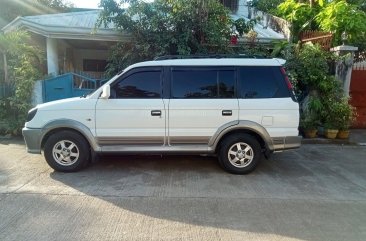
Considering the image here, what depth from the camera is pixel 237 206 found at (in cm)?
460

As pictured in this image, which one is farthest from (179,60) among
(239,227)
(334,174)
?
(334,174)

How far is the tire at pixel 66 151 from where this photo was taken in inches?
228

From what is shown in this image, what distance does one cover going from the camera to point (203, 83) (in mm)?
5898

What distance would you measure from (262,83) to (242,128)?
2.85ft

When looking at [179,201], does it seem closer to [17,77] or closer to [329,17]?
[17,77]

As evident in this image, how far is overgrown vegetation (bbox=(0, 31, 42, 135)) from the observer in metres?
8.83

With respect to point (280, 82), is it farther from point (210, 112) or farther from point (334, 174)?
point (334, 174)

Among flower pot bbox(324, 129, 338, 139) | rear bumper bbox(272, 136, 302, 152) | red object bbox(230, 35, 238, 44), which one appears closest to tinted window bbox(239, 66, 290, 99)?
rear bumper bbox(272, 136, 302, 152)

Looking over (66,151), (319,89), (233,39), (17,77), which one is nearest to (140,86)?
(66,151)

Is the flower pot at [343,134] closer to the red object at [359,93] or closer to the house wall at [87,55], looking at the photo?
the red object at [359,93]

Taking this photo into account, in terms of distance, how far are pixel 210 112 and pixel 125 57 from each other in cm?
410

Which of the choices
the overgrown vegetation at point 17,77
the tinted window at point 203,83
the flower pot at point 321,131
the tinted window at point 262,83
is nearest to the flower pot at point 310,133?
the flower pot at point 321,131

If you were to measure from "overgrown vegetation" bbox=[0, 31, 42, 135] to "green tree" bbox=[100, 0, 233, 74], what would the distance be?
91.5 inches

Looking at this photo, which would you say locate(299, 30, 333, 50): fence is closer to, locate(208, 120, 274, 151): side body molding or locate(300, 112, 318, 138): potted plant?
locate(300, 112, 318, 138): potted plant
